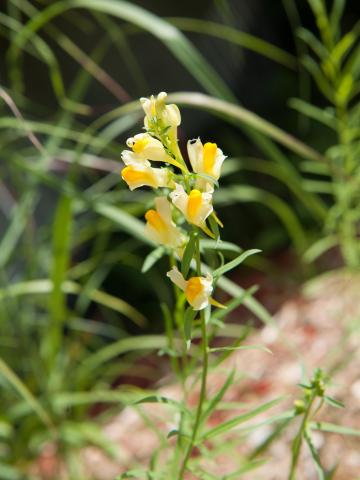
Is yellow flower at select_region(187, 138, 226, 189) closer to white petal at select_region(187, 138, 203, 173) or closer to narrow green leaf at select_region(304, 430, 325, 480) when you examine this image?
white petal at select_region(187, 138, 203, 173)

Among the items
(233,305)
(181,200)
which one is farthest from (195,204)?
(233,305)

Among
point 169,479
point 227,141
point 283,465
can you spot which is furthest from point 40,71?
point 169,479

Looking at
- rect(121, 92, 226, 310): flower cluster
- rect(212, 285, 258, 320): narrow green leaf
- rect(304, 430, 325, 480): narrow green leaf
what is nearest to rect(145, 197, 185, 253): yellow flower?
rect(121, 92, 226, 310): flower cluster

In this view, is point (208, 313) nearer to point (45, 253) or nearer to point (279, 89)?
point (45, 253)

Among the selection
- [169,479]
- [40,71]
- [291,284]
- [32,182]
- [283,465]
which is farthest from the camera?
[40,71]

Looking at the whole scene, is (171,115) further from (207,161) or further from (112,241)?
(112,241)
